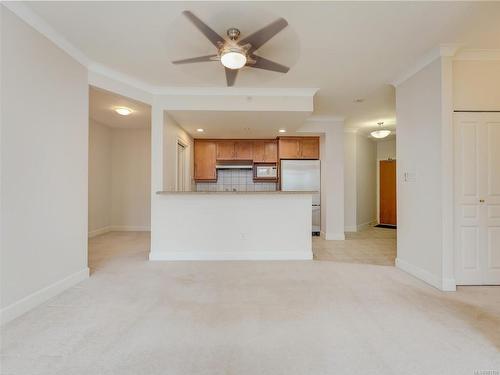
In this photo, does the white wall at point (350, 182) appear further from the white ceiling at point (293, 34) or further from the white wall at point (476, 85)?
the white wall at point (476, 85)

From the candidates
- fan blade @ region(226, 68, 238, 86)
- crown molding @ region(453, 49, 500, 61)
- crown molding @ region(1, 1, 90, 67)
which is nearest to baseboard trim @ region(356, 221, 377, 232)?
crown molding @ region(453, 49, 500, 61)

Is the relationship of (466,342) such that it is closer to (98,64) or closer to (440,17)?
(440,17)

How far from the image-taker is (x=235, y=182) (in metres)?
6.57

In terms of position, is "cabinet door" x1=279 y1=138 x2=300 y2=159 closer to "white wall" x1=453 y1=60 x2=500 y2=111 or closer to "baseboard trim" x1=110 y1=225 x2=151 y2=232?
"white wall" x1=453 y1=60 x2=500 y2=111

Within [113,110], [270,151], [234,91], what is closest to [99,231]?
[113,110]

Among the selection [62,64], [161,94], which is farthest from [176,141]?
[62,64]

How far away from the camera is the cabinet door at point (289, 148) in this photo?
232 inches

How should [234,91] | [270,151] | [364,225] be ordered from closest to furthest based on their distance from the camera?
[234,91] < [270,151] < [364,225]

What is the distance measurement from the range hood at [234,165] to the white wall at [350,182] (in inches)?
98.3

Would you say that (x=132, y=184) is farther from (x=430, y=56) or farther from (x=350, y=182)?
(x=430, y=56)

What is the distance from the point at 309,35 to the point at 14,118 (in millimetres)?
2720

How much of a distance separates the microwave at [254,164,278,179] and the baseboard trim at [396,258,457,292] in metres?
3.40

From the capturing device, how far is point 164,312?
217 cm

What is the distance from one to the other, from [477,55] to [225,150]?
4.70 metres
